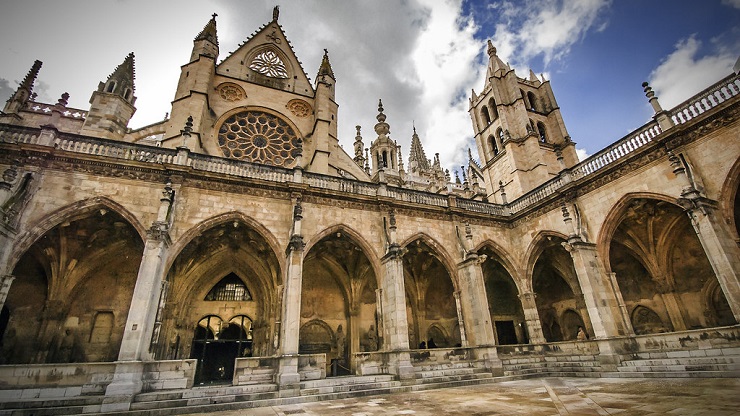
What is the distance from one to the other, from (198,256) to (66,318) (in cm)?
463

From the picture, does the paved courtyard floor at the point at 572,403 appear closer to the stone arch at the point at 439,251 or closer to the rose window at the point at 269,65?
the stone arch at the point at 439,251

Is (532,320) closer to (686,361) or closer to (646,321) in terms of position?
(646,321)

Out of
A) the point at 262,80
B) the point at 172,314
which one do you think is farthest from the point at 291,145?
the point at 172,314

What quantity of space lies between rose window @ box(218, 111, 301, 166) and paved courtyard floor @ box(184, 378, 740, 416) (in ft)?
39.2

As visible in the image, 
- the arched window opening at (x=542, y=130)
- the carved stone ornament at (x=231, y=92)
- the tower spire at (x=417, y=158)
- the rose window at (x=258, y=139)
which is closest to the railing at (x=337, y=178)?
the rose window at (x=258, y=139)

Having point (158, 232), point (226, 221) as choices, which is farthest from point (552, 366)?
point (158, 232)

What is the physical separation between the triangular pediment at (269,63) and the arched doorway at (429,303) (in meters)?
11.6

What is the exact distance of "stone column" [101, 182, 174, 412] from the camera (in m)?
7.77

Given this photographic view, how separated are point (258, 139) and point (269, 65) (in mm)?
5770

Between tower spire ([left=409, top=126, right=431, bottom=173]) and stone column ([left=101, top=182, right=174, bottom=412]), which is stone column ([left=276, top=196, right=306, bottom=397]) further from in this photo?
tower spire ([left=409, top=126, right=431, bottom=173])

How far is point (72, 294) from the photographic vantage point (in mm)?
12031

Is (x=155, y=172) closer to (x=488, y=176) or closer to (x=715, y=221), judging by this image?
(x=715, y=221)

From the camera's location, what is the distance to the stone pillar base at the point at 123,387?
7316 millimetres

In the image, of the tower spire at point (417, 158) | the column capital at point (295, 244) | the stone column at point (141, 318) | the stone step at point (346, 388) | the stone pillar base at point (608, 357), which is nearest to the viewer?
the stone column at point (141, 318)
